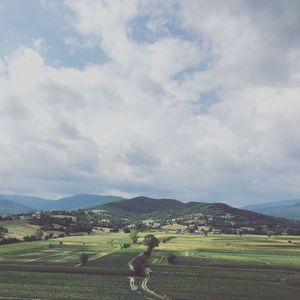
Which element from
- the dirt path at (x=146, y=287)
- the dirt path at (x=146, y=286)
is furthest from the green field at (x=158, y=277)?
the dirt path at (x=146, y=286)

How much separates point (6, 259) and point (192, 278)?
87.1m

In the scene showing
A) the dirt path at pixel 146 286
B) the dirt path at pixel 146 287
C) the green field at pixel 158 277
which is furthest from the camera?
the green field at pixel 158 277

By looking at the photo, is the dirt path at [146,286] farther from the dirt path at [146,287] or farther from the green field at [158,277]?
the green field at [158,277]

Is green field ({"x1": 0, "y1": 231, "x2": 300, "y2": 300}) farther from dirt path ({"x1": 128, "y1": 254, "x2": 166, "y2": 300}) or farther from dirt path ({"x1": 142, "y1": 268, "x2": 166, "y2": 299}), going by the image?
→ dirt path ({"x1": 128, "y1": 254, "x2": 166, "y2": 300})

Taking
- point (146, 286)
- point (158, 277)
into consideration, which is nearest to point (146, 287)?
point (146, 286)

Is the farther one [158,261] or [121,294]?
[158,261]

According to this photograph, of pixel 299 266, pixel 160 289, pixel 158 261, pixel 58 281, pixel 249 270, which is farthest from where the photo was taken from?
pixel 158 261

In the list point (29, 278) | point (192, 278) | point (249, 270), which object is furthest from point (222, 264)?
point (29, 278)

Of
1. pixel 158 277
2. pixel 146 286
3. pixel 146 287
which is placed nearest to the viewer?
pixel 146 287

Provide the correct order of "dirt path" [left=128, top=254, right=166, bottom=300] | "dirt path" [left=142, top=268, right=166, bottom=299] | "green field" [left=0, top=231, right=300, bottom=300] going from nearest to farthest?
"dirt path" [left=128, top=254, right=166, bottom=300] → "dirt path" [left=142, top=268, right=166, bottom=299] → "green field" [left=0, top=231, right=300, bottom=300]

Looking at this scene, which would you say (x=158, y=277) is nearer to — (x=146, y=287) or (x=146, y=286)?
(x=146, y=286)

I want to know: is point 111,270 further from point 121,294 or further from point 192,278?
point 121,294

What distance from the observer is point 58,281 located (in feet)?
406

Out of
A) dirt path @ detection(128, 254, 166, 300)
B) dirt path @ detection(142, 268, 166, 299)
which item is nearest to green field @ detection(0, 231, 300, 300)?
dirt path @ detection(142, 268, 166, 299)
